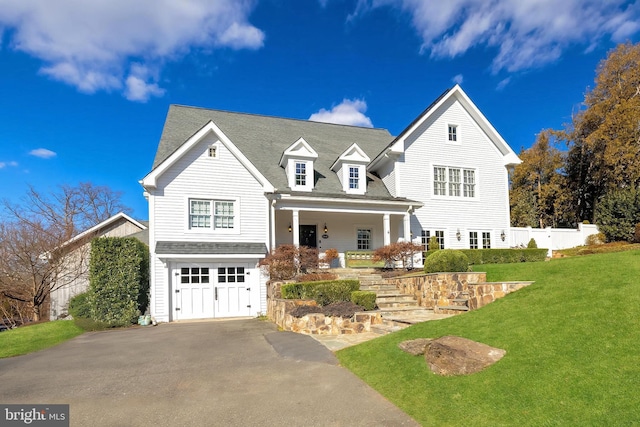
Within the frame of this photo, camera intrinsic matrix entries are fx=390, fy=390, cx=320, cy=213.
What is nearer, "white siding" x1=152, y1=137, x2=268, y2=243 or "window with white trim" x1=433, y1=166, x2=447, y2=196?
"white siding" x1=152, y1=137, x2=268, y2=243

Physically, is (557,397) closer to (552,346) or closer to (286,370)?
(552,346)

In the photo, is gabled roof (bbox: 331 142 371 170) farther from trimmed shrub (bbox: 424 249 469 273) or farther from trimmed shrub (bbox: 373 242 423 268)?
trimmed shrub (bbox: 424 249 469 273)

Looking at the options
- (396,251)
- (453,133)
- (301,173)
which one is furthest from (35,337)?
(453,133)

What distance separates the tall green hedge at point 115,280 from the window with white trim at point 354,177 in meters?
10.8

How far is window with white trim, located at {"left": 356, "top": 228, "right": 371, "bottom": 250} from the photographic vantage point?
70.1 ft

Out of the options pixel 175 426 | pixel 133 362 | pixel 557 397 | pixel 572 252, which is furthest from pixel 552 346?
pixel 572 252

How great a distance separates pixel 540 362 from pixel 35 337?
44.8 ft

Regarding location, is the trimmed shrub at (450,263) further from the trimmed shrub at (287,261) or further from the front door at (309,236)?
the front door at (309,236)

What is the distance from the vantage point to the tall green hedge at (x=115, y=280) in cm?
1405

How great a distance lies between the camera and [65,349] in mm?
10531

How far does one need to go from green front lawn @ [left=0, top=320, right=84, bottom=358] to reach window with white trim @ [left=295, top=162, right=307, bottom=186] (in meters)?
11.1

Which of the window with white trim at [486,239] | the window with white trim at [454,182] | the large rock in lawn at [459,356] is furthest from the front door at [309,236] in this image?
the large rock in lawn at [459,356]

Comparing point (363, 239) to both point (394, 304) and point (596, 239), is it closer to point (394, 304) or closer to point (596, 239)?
point (394, 304)

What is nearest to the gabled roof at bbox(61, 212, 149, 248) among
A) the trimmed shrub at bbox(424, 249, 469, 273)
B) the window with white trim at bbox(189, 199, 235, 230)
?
the window with white trim at bbox(189, 199, 235, 230)
